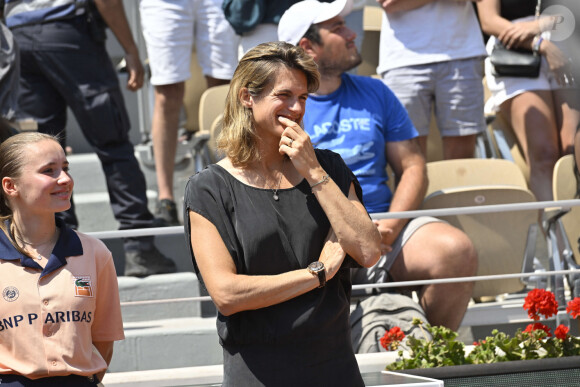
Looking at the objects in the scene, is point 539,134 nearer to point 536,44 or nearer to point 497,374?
point 536,44

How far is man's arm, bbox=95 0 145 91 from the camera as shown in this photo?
5.12 meters

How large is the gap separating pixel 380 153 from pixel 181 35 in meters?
1.78

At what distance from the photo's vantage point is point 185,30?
5.75 meters

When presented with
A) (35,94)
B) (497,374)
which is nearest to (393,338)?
(497,374)

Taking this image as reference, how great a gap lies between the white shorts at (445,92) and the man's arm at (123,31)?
1.36m

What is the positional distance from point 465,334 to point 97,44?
238 cm

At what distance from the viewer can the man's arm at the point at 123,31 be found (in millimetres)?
5117

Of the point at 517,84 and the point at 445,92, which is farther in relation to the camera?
the point at 517,84

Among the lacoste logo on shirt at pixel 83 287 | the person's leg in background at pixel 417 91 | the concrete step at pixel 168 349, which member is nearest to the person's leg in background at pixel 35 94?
the concrete step at pixel 168 349

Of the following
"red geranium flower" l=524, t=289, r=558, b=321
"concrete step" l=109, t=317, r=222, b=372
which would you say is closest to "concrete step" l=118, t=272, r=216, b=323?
"concrete step" l=109, t=317, r=222, b=372

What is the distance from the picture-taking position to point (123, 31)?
524 cm

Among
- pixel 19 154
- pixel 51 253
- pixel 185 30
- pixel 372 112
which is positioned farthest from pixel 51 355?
pixel 185 30

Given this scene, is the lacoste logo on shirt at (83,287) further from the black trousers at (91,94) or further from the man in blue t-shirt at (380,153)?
the black trousers at (91,94)

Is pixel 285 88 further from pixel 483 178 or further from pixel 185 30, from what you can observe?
pixel 185 30
